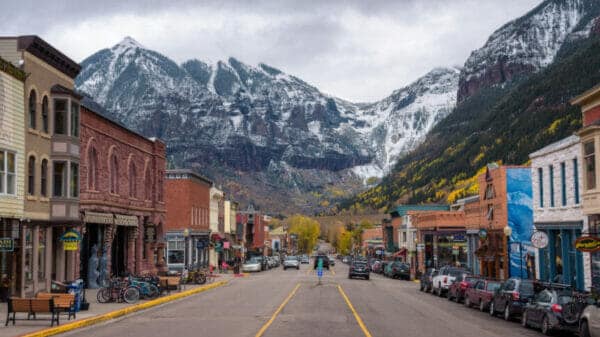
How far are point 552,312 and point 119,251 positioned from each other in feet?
116

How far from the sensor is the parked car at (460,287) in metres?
37.1

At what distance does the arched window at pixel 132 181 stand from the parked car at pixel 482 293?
25785mm

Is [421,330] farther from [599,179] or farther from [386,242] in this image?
[386,242]

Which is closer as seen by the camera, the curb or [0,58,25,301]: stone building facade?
the curb

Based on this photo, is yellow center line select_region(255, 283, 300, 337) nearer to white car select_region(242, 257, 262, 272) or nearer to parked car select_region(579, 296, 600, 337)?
parked car select_region(579, 296, 600, 337)

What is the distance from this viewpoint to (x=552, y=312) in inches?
915

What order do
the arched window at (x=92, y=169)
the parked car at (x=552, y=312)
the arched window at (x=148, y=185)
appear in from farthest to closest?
the arched window at (x=148, y=185) < the arched window at (x=92, y=169) < the parked car at (x=552, y=312)

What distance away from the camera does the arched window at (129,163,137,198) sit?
5245cm

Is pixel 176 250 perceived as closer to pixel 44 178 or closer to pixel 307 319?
pixel 44 178

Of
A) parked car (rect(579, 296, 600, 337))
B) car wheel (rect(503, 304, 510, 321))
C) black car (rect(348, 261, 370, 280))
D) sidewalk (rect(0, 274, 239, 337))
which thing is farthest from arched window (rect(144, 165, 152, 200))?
parked car (rect(579, 296, 600, 337))

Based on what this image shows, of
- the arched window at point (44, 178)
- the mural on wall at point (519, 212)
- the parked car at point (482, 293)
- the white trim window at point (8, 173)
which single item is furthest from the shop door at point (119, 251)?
the mural on wall at point (519, 212)

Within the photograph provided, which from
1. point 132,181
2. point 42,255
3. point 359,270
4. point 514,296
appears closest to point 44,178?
point 42,255

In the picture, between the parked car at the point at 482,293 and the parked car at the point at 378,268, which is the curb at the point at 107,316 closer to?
the parked car at the point at 482,293

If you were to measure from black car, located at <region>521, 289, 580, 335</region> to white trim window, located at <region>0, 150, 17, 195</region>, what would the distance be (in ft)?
67.3
